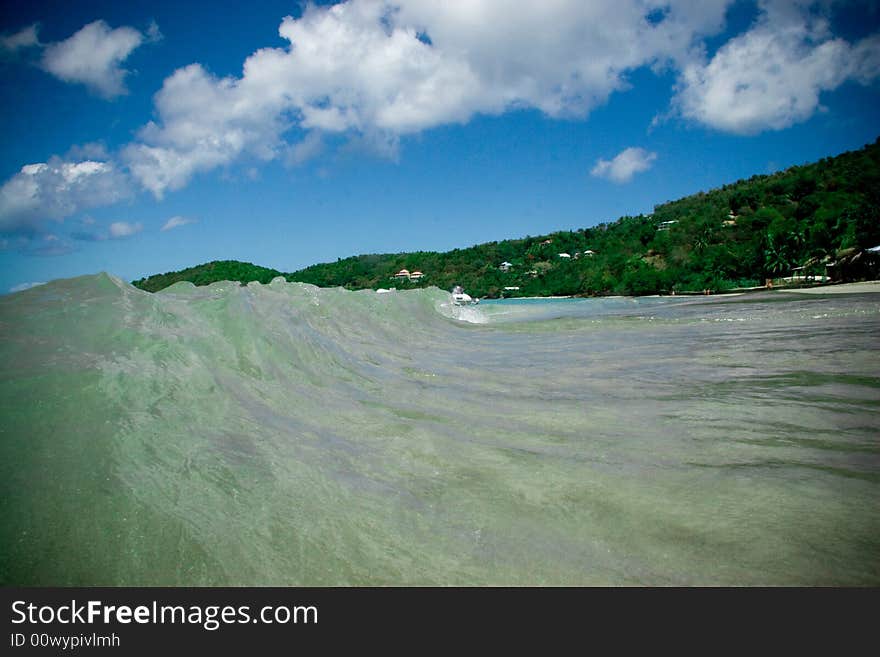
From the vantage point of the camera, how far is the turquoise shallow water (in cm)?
198

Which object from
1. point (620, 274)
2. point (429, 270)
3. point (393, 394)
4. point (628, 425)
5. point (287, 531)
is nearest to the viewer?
point (287, 531)

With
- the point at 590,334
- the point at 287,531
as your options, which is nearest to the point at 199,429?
the point at 287,531

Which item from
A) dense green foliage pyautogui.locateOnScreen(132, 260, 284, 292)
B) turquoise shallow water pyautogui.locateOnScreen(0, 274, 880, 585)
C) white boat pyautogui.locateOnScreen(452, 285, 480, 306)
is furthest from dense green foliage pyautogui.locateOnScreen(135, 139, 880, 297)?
turquoise shallow water pyautogui.locateOnScreen(0, 274, 880, 585)

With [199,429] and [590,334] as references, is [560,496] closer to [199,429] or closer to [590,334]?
[199,429]

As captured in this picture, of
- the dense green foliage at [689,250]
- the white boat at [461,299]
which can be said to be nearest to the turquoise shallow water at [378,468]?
the white boat at [461,299]

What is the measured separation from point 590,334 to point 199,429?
36.6 feet

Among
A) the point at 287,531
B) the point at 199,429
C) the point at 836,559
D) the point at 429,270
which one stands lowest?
the point at 836,559

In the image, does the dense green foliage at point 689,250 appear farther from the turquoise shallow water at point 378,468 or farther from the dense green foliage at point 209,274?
the turquoise shallow water at point 378,468

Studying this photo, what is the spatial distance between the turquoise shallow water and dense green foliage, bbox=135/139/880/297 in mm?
32264

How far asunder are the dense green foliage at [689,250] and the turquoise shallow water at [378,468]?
3226cm

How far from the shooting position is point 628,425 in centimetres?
397

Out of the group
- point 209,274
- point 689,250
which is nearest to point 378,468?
point 209,274

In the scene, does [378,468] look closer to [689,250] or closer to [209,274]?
[209,274]

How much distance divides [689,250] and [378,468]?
7876 centimetres
